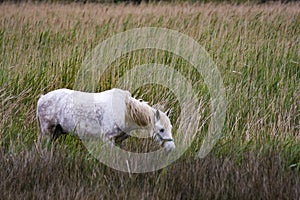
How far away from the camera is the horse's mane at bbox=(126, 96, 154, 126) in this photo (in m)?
3.71

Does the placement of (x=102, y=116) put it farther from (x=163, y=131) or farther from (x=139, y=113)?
(x=163, y=131)

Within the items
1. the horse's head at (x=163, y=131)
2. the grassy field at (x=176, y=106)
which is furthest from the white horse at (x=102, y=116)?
the grassy field at (x=176, y=106)

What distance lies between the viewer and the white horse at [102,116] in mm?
3677

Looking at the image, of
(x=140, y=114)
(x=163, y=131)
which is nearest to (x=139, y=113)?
(x=140, y=114)

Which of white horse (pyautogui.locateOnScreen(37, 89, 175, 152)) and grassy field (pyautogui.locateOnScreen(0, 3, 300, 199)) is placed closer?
grassy field (pyautogui.locateOnScreen(0, 3, 300, 199))

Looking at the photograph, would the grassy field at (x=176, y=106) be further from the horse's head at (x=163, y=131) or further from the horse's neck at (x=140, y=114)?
the horse's neck at (x=140, y=114)

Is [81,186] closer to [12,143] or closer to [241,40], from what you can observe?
[12,143]

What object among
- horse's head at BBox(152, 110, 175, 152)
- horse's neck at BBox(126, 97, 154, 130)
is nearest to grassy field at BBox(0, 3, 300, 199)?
horse's head at BBox(152, 110, 175, 152)

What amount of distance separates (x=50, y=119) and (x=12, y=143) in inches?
13.4

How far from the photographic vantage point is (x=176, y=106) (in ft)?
16.6

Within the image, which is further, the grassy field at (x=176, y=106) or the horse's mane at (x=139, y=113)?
the horse's mane at (x=139, y=113)

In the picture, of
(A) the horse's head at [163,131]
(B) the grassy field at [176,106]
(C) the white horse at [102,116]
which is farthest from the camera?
(C) the white horse at [102,116]

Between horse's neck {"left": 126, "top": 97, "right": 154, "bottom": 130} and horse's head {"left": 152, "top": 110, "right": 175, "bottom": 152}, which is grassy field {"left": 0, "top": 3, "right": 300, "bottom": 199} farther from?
horse's neck {"left": 126, "top": 97, "right": 154, "bottom": 130}

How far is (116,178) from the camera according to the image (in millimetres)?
3373
